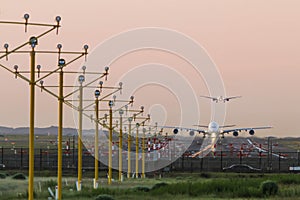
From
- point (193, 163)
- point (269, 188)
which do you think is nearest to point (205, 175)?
point (269, 188)

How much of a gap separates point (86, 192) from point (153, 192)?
323 centimetres

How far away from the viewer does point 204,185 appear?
38719 millimetres

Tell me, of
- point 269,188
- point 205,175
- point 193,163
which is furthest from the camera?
point 193,163

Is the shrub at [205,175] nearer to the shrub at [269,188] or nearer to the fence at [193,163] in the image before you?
the fence at [193,163]

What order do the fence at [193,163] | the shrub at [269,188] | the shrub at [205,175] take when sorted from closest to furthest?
the shrub at [269,188]
the shrub at [205,175]
the fence at [193,163]

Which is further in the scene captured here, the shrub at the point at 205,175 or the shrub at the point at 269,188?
the shrub at the point at 205,175

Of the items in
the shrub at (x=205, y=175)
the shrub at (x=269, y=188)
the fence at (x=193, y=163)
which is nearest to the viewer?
the shrub at (x=269, y=188)

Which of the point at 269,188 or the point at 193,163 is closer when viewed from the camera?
the point at 269,188

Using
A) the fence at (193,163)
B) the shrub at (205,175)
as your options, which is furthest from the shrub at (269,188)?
the fence at (193,163)

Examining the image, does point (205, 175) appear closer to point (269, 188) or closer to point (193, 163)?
point (269, 188)

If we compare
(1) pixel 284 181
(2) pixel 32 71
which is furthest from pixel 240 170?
(2) pixel 32 71

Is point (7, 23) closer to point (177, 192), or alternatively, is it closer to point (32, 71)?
point (32, 71)

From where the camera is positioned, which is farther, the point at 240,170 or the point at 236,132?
the point at 236,132

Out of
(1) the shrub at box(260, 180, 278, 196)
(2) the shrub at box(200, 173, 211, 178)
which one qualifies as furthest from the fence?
(1) the shrub at box(260, 180, 278, 196)
